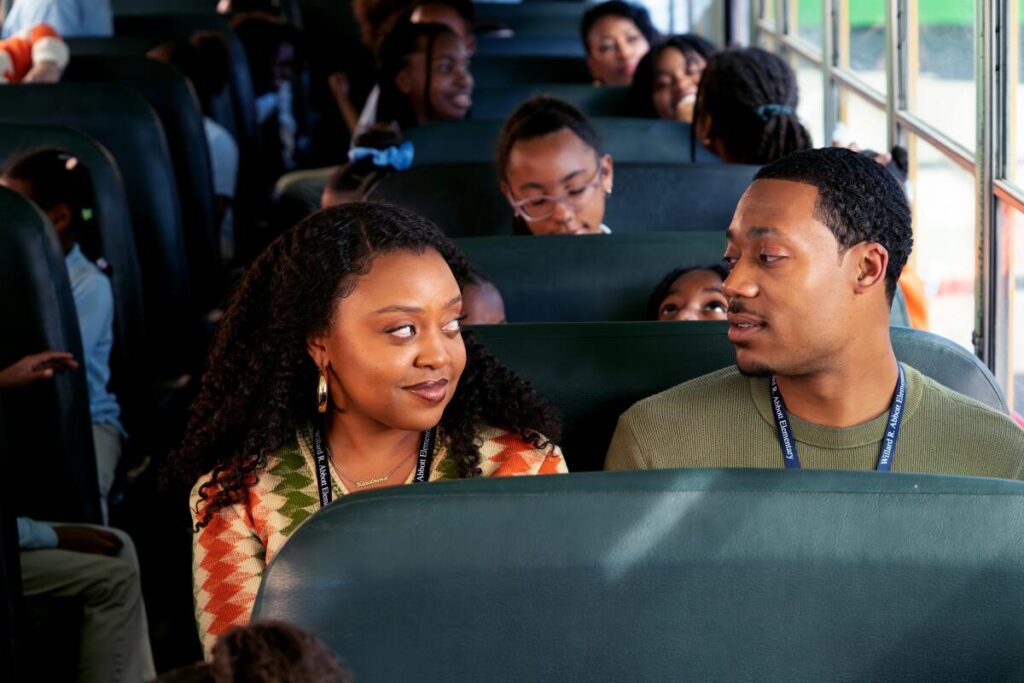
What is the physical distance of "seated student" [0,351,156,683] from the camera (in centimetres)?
267

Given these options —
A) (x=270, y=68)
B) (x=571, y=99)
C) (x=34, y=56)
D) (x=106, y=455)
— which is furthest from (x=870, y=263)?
(x=270, y=68)

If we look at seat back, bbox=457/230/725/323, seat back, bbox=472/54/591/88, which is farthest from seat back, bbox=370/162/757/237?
seat back, bbox=472/54/591/88

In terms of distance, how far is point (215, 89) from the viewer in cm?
597

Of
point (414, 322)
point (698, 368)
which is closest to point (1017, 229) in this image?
point (698, 368)

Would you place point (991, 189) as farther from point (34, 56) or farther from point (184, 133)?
point (34, 56)

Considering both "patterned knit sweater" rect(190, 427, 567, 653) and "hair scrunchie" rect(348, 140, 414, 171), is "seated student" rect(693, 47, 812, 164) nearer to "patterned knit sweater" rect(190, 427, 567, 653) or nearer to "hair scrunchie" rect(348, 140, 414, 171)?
"hair scrunchie" rect(348, 140, 414, 171)

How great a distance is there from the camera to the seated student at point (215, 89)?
571cm

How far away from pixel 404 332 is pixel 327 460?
0.66ft

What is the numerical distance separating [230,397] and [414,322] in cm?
29

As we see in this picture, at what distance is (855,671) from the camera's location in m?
1.28

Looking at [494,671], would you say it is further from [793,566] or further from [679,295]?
[679,295]

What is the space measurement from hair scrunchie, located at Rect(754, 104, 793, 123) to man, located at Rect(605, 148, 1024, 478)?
5.47ft

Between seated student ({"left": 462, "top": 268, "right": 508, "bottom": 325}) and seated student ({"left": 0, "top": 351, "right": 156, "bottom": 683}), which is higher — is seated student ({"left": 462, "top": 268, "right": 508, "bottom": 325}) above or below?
above

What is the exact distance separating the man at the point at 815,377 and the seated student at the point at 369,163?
179 centimetres
